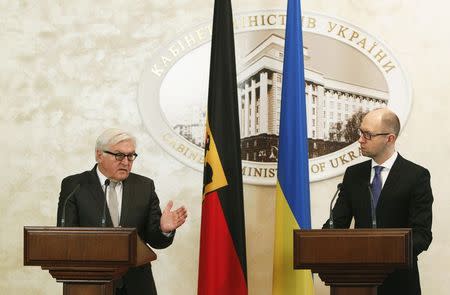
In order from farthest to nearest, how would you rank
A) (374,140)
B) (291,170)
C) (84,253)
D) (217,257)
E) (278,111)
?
(278,111), (291,170), (217,257), (374,140), (84,253)

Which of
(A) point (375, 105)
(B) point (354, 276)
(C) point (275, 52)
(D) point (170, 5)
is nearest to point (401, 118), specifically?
(A) point (375, 105)

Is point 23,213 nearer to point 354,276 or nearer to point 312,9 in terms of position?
point 312,9

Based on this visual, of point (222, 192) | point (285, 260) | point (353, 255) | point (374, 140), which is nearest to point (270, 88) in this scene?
point (222, 192)

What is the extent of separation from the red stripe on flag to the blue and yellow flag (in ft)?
0.78

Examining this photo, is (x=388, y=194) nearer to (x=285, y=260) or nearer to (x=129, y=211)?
(x=285, y=260)

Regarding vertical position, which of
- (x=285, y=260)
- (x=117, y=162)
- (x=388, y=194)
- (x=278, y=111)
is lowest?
(x=285, y=260)

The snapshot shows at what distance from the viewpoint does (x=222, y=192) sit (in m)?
5.08

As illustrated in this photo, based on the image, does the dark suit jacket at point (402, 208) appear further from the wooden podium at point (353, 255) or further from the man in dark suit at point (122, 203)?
the man in dark suit at point (122, 203)

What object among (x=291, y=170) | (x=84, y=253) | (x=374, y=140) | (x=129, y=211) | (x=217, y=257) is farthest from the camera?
(x=291, y=170)

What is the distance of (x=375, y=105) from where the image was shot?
553 centimetres

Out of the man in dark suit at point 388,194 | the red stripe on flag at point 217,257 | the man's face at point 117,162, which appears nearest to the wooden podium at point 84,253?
the man's face at point 117,162

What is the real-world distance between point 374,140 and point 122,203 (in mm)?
1312

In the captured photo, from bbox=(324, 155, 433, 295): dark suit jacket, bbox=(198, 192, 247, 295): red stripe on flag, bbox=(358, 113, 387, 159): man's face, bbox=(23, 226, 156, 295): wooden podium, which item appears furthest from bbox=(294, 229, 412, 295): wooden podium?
bbox=(198, 192, 247, 295): red stripe on flag

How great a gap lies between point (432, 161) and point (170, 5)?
201cm
